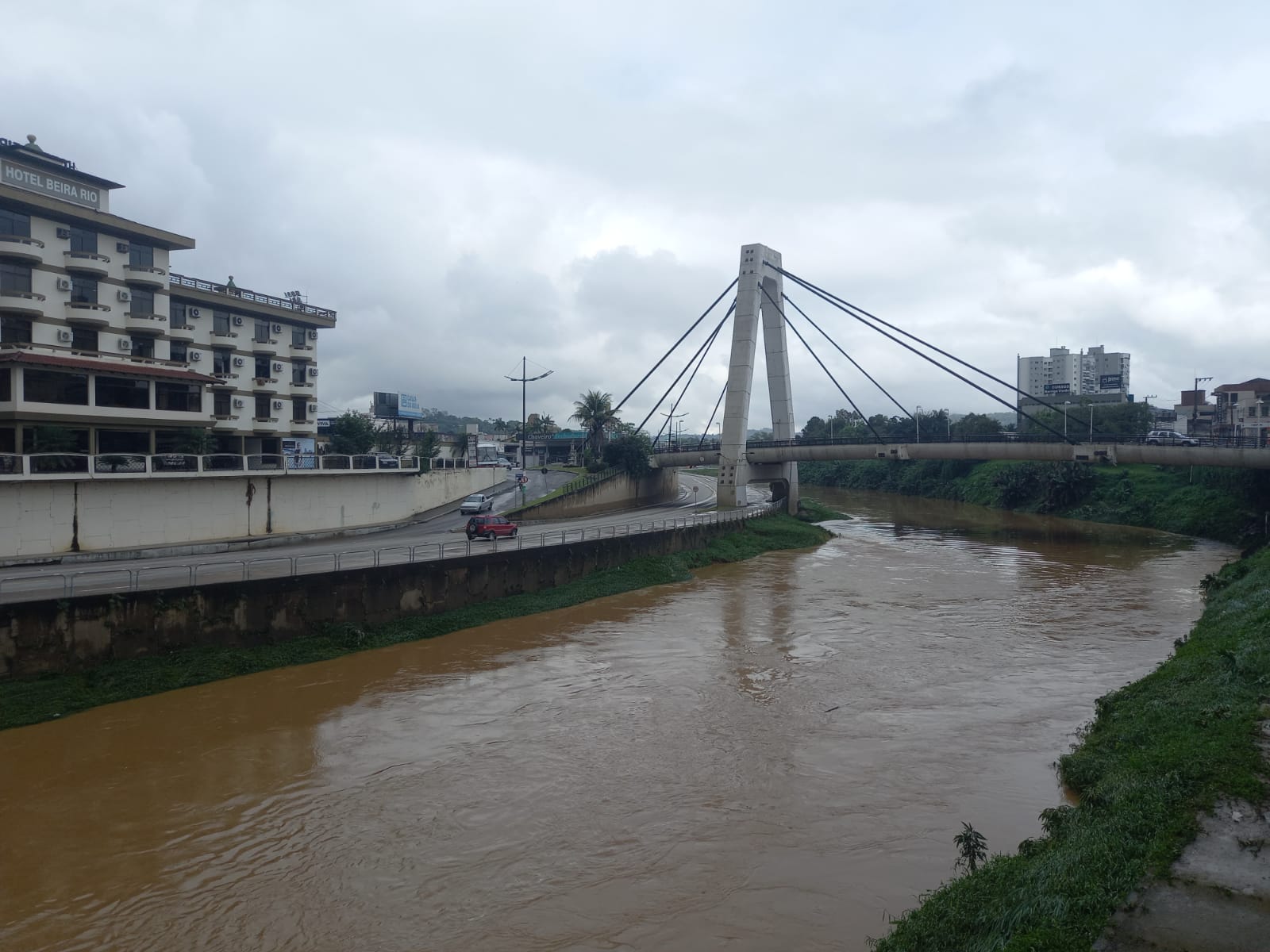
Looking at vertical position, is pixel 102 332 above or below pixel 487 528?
above

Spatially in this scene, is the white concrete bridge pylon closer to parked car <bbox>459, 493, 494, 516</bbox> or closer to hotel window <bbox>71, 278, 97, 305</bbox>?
parked car <bbox>459, 493, 494, 516</bbox>

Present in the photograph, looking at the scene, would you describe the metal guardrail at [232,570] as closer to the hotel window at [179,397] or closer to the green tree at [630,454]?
the hotel window at [179,397]

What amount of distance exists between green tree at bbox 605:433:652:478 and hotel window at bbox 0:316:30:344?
3434cm

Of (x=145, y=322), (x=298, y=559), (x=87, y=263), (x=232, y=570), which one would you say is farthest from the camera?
(x=145, y=322)

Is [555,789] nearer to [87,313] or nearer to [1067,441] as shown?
[87,313]

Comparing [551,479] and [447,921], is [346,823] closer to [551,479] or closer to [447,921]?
[447,921]

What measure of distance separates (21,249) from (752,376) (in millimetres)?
38683

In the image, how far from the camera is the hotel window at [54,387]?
2925cm

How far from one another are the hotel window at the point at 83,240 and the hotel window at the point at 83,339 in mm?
3285

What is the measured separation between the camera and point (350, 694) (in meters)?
17.4

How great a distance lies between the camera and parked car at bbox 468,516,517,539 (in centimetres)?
3153

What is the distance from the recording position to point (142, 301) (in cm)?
3641

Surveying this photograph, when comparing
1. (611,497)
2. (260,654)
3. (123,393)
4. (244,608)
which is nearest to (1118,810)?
(260,654)

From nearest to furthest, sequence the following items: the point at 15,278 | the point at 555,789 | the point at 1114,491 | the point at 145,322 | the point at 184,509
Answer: the point at 555,789, the point at 184,509, the point at 15,278, the point at 145,322, the point at 1114,491
